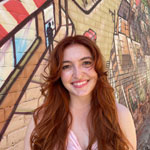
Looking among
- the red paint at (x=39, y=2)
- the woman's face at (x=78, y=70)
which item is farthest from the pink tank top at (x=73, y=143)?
the red paint at (x=39, y=2)

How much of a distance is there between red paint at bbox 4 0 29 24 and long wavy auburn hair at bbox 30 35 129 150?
66cm

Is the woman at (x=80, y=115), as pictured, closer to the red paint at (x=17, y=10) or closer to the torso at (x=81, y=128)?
the torso at (x=81, y=128)

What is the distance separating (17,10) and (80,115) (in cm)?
131

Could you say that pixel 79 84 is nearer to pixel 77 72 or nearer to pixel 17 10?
pixel 77 72

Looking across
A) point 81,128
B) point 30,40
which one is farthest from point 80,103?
point 30,40

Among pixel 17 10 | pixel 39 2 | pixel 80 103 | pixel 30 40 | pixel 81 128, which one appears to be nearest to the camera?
pixel 81 128

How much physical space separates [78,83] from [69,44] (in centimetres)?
37

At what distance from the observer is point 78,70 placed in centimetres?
139

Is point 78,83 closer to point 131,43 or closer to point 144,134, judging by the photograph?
point 131,43

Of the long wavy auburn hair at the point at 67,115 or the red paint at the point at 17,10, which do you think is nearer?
the long wavy auburn hair at the point at 67,115

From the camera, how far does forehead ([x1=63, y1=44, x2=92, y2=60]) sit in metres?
1.42

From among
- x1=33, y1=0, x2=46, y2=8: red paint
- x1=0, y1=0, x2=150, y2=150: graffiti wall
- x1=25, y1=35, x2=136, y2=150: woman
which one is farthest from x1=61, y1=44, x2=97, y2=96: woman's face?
x1=33, y1=0, x2=46, y2=8: red paint

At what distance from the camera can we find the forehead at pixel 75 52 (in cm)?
142

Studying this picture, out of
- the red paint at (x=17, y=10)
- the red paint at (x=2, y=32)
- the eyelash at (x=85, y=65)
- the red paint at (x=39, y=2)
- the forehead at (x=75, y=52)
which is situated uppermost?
the red paint at (x=39, y=2)
